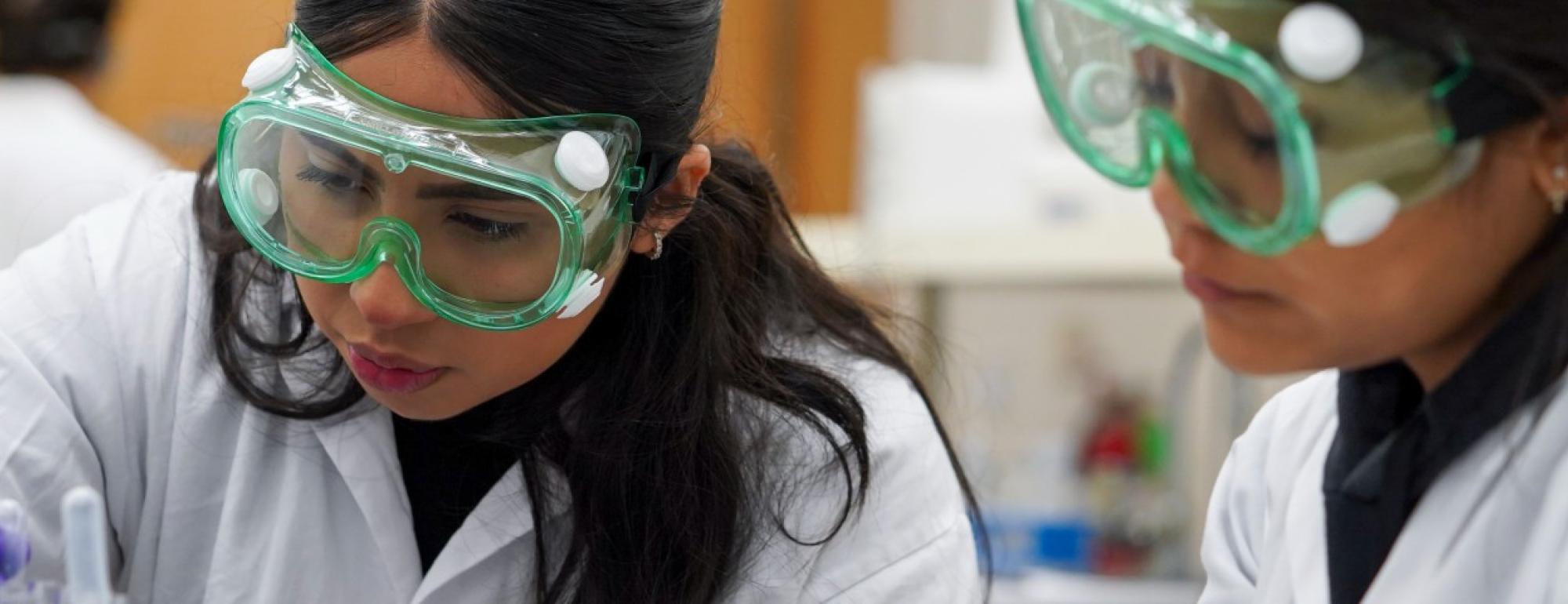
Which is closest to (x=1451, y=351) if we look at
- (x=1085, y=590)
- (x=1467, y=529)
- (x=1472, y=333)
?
(x=1472, y=333)

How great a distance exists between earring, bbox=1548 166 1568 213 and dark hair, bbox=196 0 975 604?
70 centimetres

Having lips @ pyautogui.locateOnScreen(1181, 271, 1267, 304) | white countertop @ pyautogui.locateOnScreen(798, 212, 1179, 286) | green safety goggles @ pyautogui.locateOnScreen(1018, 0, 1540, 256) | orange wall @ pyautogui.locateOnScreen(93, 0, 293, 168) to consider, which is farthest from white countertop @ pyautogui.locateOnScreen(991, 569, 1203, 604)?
orange wall @ pyautogui.locateOnScreen(93, 0, 293, 168)

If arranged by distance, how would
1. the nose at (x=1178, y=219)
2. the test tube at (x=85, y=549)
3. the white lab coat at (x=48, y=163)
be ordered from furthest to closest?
1. the white lab coat at (x=48, y=163)
2. the nose at (x=1178, y=219)
3. the test tube at (x=85, y=549)

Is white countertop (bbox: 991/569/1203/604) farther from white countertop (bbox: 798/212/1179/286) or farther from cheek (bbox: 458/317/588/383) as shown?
cheek (bbox: 458/317/588/383)

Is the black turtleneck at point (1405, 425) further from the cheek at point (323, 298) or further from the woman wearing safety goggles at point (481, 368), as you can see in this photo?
the cheek at point (323, 298)

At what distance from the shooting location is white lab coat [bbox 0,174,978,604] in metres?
1.54

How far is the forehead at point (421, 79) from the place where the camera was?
132 centimetres

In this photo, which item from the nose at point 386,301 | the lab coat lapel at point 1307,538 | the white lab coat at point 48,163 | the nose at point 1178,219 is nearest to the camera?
the nose at point 1178,219

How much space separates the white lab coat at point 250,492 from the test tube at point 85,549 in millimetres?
499

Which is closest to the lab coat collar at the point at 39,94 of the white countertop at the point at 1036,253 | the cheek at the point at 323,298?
the white countertop at the point at 1036,253

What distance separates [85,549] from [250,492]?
572 mm

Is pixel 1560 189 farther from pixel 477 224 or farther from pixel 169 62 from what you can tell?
pixel 169 62

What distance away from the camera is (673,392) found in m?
1.60

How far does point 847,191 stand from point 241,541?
13.7 feet
